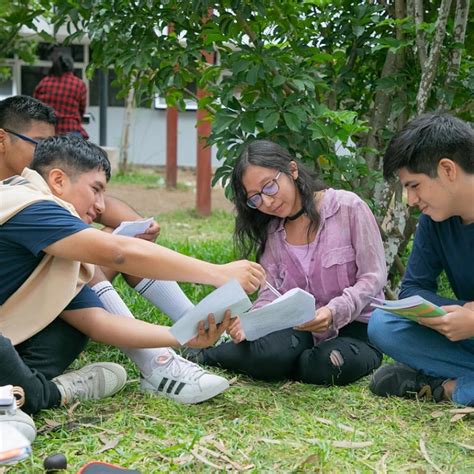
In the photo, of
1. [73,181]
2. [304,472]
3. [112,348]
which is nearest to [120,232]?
[73,181]

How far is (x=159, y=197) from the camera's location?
10.9m

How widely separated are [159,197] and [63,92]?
2821 mm

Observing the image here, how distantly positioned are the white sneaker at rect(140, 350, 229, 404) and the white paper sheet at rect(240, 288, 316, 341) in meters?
0.22

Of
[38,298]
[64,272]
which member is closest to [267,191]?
[64,272]

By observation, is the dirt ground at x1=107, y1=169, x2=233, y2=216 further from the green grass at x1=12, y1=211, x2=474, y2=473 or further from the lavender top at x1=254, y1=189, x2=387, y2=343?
the green grass at x1=12, y1=211, x2=474, y2=473

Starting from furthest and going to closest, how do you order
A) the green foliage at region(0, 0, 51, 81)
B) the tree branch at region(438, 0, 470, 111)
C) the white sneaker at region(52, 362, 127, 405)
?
the green foliage at region(0, 0, 51, 81), the tree branch at region(438, 0, 470, 111), the white sneaker at region(52, 362, 127, 405)

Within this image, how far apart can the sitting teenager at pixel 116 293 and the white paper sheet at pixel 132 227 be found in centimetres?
5

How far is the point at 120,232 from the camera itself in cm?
351

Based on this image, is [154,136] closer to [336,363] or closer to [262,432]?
[336,363]

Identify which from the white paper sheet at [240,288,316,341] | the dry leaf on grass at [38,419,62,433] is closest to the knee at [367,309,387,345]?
the white paper sheet at [240,288,316,341]

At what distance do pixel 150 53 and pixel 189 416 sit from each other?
89.1 inches

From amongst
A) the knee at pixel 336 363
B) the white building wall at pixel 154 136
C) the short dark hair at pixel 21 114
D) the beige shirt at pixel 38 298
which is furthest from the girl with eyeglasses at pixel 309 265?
the white building wall at pixel 154 136

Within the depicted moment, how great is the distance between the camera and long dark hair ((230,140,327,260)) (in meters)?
3.60

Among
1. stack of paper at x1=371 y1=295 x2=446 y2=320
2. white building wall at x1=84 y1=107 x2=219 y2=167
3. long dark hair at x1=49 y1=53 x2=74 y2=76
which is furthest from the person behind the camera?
white building wall at x1=84 y1=107 x2=219 y2=167
